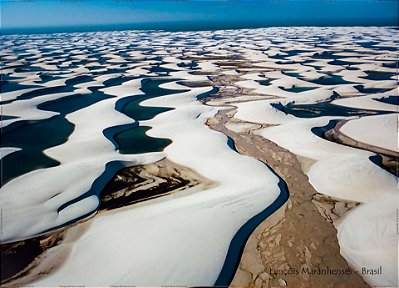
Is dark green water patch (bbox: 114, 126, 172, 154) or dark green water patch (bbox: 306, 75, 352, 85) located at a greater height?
dark green water patch (bbox: 114, 126, 172, 154)

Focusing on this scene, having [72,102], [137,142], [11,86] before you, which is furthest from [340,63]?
[11,86]

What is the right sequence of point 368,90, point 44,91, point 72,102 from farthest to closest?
point 44,91 < point 368,90 < point 72,102

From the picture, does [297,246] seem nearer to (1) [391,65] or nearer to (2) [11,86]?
(2) [11,86]

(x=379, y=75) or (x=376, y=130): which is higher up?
(x=376, y=130)

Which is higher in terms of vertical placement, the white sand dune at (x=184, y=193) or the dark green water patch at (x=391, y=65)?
the white sand dune at (x=184, y=193)

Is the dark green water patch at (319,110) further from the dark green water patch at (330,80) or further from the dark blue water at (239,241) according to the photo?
the dark blue water at (239,241)

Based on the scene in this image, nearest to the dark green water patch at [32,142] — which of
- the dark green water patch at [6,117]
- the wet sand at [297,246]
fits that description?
the dark green water patch at [6,117]

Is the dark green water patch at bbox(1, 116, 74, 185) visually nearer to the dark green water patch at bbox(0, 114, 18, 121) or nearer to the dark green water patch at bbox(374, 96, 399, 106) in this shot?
the dark green water patch at bbox(0, 114, 18, 121)

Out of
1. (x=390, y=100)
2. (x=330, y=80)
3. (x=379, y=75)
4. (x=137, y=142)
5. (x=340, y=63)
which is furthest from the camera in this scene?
(x=340, y=63)

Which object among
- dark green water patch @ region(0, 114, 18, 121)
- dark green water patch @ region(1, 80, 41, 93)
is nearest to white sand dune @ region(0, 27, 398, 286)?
dark green water patch @ region(0, 114, 18, 121)
